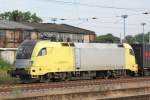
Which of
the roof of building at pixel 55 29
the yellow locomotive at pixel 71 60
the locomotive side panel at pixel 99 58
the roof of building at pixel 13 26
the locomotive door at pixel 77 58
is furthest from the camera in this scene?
the roof of building at pixel 55 29

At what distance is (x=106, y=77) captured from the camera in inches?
1341

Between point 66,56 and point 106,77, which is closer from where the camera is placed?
point 66,56

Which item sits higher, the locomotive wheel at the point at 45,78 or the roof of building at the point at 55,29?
the roof of building at the point at 55,29

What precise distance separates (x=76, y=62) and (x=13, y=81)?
4.51m

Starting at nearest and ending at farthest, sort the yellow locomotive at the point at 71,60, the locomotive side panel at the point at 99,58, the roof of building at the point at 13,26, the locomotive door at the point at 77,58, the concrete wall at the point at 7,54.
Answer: the yellow locomotive at the point at 71,60 → the locomotive door at the point at 77,58 → the locomotive side panel at the point at 99,58 → the concrete wall at the point at 7,54 → the roof of building at the point at 13,26

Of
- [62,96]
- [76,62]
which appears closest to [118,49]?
[76,62]

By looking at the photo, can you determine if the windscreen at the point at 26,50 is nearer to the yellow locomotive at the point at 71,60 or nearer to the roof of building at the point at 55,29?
the yellow locomotive at the point at 71,60

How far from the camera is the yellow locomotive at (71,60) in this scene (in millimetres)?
28875

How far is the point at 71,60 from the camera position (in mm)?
31031

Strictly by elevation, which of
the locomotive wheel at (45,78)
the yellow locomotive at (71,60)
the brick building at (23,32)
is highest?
the brick building at (23,32)

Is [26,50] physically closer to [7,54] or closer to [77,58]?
[77,58]

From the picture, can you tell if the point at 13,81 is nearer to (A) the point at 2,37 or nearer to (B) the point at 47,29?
(A) the point at 2,37

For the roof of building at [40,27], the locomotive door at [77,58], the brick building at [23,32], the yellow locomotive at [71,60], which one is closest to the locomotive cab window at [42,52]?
the yellow locomotive at [71,60]

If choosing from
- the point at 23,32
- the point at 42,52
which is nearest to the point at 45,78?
the point at 42,52
